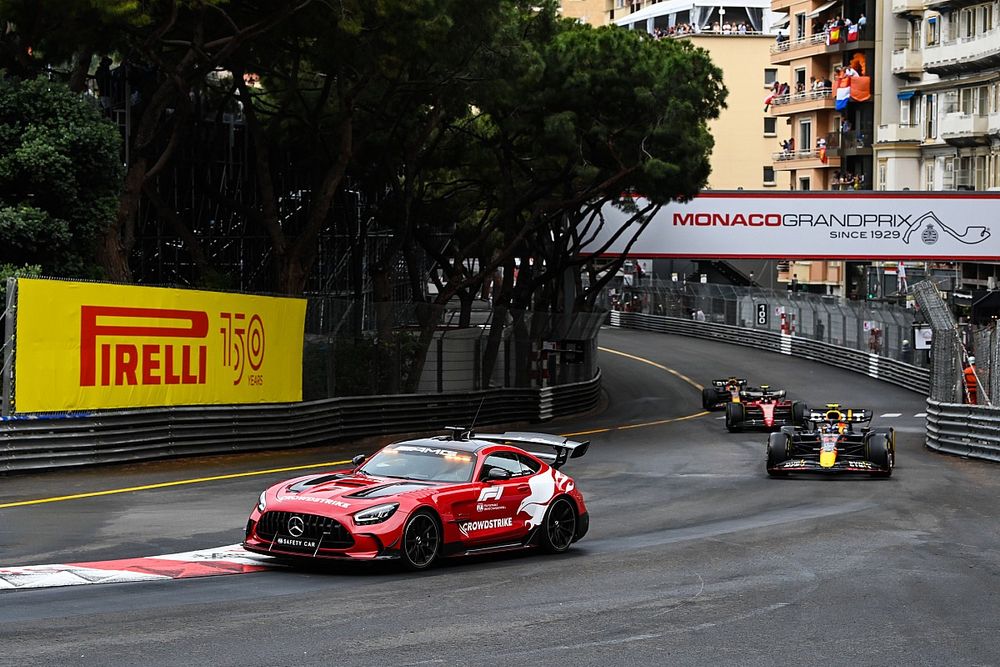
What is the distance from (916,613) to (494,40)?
889 inches

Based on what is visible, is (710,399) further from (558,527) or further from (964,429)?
(558,527)

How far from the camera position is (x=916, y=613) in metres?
11.9

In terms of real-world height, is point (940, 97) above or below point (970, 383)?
above

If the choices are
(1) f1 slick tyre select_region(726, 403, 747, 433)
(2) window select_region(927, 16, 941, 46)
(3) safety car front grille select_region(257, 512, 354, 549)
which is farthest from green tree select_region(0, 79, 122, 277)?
(2) window select_region(927, 16, 941, 46)

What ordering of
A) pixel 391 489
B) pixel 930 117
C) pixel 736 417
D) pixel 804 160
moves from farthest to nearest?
1. pixel 804 160
2. pixel 930 117
3. pixel 736 417
4. pixel 391 489

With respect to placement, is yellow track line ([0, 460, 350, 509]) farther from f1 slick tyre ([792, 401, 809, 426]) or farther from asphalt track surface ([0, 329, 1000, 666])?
f1 slick tyre ([792, 401, 809, 426])

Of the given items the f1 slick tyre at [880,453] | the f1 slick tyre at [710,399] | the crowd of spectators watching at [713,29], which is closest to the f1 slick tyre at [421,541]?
the f1 slick tyre at [880,453]

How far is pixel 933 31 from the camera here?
71438 millimetres

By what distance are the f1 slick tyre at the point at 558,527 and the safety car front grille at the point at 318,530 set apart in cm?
285

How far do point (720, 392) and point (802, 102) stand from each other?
4578cm

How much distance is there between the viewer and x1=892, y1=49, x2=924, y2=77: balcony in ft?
240

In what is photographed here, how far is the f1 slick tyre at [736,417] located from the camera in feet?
121

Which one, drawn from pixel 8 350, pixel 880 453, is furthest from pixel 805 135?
pixel 8 350

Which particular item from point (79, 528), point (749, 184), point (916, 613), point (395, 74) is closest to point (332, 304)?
point (395, 74)
